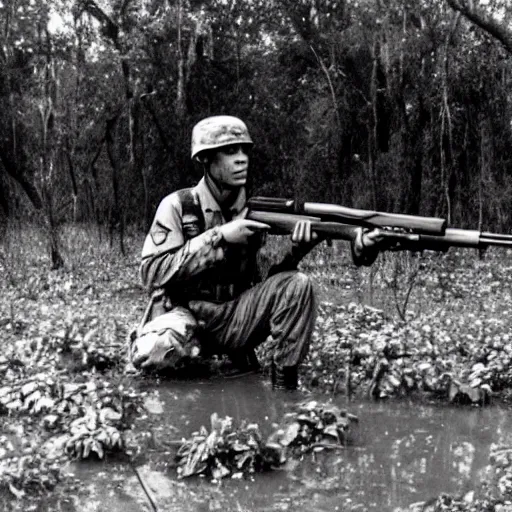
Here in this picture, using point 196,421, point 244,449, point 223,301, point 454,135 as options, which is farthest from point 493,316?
point 454,135

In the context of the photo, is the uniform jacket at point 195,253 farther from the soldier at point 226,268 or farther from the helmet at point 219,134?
the helmet at point 219,134

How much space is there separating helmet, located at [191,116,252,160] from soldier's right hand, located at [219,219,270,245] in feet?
1.84

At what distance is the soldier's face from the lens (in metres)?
5.94

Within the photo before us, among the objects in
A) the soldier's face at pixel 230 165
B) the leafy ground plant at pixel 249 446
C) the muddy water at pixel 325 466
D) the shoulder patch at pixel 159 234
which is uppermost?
the soldier's face at pixel 230 165

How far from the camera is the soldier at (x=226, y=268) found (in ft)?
19.0

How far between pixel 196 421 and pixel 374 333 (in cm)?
226

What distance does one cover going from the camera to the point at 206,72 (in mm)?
17906

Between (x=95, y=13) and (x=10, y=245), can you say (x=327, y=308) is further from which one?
(x=95, y=13)

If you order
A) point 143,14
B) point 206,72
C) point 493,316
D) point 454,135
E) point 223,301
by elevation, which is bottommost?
point 493,316

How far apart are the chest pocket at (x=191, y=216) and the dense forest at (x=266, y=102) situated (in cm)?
849

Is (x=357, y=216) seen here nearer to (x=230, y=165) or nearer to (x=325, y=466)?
(x=230, y=165)

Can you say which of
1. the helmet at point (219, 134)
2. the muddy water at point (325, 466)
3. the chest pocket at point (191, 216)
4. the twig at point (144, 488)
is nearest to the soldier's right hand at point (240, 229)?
the chest pocket at point (191, 216)

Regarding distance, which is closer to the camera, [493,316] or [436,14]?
[493,316]

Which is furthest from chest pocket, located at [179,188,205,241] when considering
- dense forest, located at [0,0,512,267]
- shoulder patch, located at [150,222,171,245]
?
dense forest, located at [0,0,512,267]
